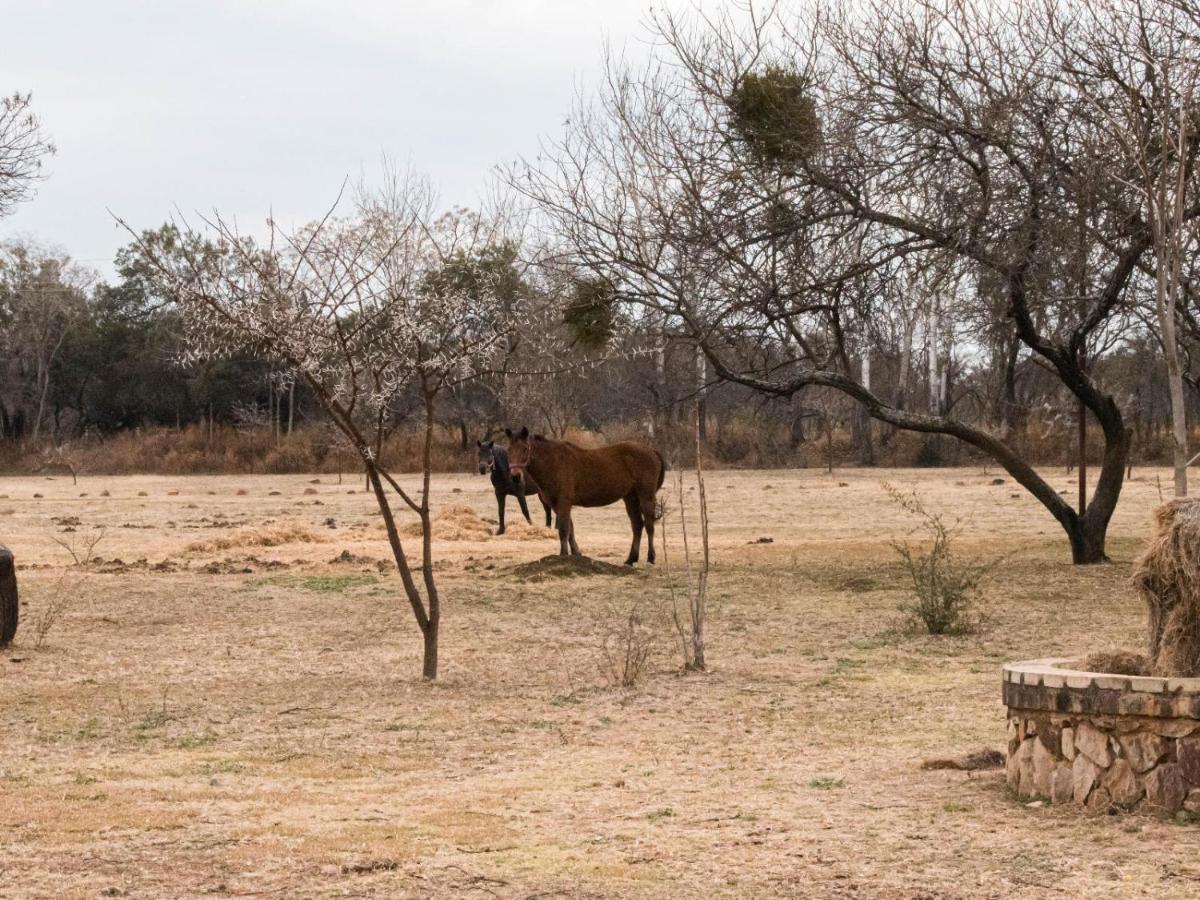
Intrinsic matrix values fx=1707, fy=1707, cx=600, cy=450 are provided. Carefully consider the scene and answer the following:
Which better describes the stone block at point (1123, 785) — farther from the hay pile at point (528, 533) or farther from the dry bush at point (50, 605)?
the hay pile at point (528, 533)

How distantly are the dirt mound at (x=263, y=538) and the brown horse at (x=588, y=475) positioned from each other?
4.85m

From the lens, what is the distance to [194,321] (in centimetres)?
1189

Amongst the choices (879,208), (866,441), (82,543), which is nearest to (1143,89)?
(879,208)

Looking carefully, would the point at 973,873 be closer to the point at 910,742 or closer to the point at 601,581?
the point at 910,742

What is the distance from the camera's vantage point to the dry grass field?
252 inches

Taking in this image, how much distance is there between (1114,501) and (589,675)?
1020 cm

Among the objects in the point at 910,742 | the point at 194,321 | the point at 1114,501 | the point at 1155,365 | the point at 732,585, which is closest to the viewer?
the point at 910,742

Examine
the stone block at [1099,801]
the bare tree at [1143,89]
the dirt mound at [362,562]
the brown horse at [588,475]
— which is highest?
the bare tree at [1143,89]

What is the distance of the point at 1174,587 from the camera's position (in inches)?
294

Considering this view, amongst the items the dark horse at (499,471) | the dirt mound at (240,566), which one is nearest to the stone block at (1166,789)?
the dirt mound at (240,566)

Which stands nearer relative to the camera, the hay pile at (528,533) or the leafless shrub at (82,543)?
the leafless shrub at (82,543)

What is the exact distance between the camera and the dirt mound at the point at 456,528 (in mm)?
25422

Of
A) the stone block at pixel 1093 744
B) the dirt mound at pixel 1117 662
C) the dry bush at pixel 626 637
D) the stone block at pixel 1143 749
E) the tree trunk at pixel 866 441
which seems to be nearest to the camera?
the stone block at pixel 1143 749

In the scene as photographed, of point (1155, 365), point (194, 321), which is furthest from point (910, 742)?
point (1155, 365)
